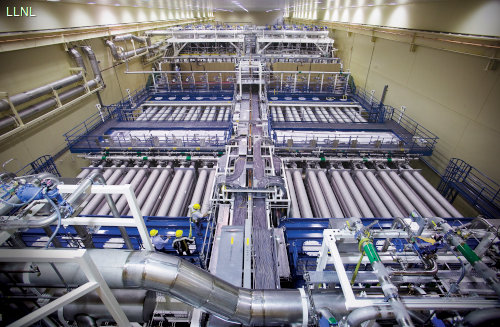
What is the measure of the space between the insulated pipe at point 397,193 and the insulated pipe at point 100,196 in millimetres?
11831

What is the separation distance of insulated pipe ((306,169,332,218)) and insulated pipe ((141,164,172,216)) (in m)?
6.41

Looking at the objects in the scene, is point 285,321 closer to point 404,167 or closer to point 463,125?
point 404,167

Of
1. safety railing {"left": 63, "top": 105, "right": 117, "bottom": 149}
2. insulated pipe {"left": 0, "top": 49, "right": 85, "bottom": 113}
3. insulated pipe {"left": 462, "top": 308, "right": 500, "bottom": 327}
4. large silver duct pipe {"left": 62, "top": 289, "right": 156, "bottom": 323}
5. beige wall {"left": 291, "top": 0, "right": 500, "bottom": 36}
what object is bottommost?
safety railing {"left": 63, "top": 105, "right": 117, "bottom": 149}

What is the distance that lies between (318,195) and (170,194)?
6029 mm

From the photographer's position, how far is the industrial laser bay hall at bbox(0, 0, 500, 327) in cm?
382

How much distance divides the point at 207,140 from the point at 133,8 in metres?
19.4

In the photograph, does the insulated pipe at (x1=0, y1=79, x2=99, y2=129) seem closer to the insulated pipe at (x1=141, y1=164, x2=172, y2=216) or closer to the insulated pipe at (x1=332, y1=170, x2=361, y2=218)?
the insulated pipe at (x1=141, y1=164, x2=172, y2=216)

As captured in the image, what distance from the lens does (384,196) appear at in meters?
9.32

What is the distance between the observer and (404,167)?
36.6ft

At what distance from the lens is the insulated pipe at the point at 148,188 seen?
9.16 m

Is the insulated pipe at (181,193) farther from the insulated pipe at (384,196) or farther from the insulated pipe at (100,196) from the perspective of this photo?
the insulated pipe at (384,196)

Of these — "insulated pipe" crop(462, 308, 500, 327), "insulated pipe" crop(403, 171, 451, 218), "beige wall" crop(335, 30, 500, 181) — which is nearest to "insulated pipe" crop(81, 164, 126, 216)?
"insulated pipe" crop(462, 308, 500, 327)

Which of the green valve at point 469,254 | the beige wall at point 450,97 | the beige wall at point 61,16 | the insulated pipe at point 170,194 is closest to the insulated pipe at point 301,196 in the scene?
the green valve at point 469,254

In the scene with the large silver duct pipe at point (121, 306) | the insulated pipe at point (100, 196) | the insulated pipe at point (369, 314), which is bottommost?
the insulated pipe at point (100, 196)
